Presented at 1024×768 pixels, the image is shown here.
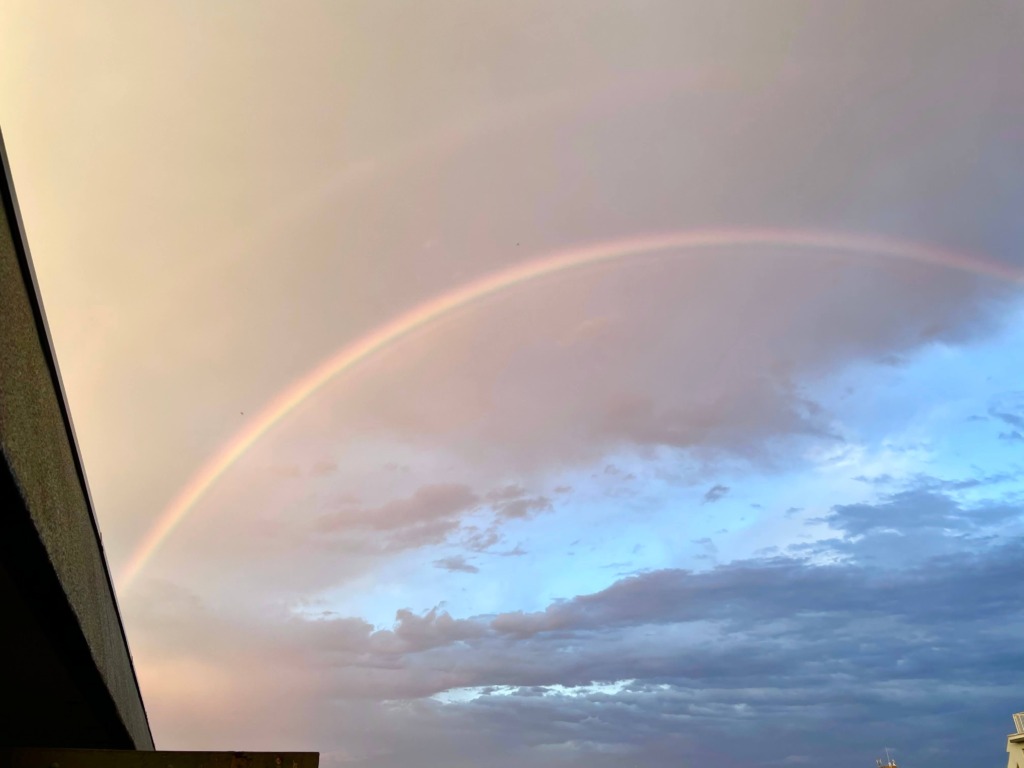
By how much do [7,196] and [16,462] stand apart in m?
1.47

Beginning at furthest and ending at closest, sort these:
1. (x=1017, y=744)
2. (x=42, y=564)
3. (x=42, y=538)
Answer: (x=1017, y=744), (x=42, y=564), (x=42, y=538)

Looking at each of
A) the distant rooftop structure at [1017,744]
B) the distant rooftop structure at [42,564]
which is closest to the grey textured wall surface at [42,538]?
the distant rooftop structure at [42,564]

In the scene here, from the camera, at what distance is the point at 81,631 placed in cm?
496

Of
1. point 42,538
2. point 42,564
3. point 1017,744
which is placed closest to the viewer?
point 42,538

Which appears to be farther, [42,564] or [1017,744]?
[1017,744]

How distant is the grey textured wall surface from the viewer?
11.7ft

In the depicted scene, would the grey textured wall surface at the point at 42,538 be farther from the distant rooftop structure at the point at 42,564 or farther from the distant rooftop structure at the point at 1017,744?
the distant rooftop structure at the point at 1017,744

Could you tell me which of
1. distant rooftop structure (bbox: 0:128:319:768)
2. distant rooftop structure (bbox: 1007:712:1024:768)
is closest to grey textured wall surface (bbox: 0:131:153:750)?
distant rooftop structure (bbox: 0:128:319:768)

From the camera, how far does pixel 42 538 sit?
3781mm

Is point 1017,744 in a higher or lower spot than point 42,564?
lower

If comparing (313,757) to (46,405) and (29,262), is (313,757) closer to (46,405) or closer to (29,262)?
(46,405)

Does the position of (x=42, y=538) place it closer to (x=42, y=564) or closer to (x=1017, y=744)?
(x=42, y=564)

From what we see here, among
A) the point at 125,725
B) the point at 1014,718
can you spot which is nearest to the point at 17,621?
the point at 125,725

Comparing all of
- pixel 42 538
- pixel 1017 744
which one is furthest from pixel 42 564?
pixel 1017 744
